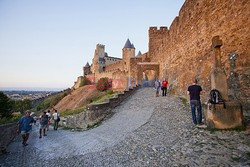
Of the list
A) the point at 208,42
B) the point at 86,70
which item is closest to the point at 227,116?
the point at 208,42

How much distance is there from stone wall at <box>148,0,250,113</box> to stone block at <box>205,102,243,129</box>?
3.23ft

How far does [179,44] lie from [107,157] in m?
9.91

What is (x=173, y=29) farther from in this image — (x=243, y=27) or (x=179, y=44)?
(x=243, y=27)

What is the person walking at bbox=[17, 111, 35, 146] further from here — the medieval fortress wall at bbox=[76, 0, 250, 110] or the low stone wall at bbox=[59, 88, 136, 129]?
the medieval fortress wall at bbox=[76, 0, 250, 110]

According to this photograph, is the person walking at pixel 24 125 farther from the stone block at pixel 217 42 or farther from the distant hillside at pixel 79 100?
the distant hillside at pixel 79 100

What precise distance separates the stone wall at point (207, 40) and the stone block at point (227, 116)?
0.99 m

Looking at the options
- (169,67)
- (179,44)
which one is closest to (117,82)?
(169,67)

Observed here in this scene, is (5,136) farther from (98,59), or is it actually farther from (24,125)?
(98,59)

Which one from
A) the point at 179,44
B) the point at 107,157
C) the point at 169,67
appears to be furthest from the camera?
the point at 169,67

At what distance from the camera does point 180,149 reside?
12.8 ft

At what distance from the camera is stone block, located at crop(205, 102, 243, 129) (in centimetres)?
448

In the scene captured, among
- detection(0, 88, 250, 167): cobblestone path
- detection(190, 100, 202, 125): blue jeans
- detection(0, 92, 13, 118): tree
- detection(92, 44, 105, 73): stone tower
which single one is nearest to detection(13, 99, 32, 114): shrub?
detection(92, 44, 105, 73): stone tower

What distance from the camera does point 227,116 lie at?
14.9ft

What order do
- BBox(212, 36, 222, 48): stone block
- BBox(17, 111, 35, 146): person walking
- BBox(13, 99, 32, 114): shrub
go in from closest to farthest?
BBox(212, 36, 222, 48): stone block
BBox(17, 111, 35, 146): person walking
BBox(13, 99, 32, 114): shrub
